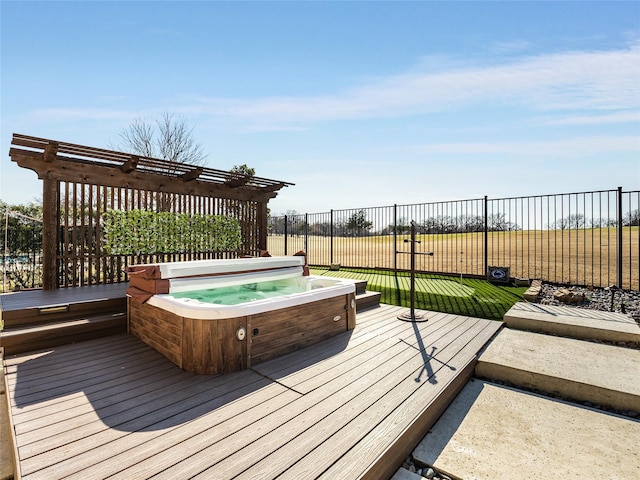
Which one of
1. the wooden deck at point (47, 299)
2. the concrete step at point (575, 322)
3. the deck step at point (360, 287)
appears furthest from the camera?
the deck step at point (360, 287)

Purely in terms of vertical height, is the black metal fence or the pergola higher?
the pergola

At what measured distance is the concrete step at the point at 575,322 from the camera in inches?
135

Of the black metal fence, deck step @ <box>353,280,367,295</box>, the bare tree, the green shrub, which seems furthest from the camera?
the bare tree

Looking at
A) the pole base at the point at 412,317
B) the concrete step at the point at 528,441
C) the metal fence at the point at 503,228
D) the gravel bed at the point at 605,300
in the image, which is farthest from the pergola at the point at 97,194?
the gravel bed at the point at 605,300

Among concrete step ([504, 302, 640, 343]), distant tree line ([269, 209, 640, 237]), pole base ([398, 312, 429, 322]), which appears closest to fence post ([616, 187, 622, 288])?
distant tree line ([269, 209, 640, 237])

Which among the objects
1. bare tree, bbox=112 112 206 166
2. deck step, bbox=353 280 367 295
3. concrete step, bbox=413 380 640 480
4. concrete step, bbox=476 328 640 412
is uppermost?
bare tree, bbox=112 112 206 166

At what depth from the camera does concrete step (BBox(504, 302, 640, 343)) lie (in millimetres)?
3424

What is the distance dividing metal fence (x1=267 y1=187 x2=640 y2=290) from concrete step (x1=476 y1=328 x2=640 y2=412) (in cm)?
143

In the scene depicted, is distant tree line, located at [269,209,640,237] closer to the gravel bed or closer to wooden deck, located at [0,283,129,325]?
the gravel bed

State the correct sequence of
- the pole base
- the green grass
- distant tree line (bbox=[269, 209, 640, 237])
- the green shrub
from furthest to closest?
1. distant tree line (bbox=[269, 209, 640, 237])
2. the green shrub
3. the green grass
4. the pole base

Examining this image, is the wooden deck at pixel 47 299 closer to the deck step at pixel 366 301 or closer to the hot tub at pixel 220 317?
the hot tub at pixel 220 317

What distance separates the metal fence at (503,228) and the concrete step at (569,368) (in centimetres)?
143

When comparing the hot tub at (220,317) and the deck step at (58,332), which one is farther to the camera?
the deck step at (58,332)

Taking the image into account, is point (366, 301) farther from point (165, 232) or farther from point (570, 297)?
point (165, 232)
